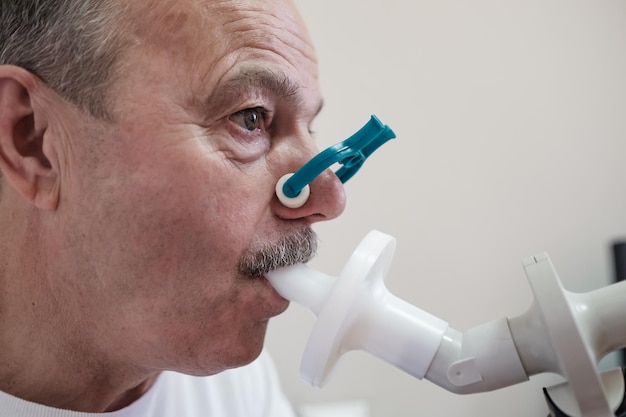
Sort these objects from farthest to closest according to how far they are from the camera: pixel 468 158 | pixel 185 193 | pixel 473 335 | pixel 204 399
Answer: pixel 468 158 < pixel 204 399 < pixel 185 193 < pixel 473 335

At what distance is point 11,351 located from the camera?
82 cm

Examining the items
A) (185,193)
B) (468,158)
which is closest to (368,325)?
(185,193)

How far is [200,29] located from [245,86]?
0.31 ft

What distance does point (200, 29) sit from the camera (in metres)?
0.74

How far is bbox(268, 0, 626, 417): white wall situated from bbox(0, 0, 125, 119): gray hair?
3.15 ft

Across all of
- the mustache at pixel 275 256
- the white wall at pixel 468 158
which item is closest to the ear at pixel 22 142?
the mustache at pixel 275 256

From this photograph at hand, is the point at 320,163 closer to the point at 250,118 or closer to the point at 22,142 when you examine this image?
the point at 250,118

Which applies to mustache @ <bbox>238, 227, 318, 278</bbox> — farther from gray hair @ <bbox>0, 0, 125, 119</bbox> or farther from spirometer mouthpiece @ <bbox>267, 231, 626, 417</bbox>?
gray hair @ <bbox>0, 0, 125, 119</bbox>

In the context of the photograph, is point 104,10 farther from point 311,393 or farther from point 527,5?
point 527,5

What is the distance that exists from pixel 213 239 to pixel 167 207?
71 mm

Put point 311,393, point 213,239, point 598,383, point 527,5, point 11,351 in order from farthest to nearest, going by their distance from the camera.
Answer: point 527,5 < point 311,393 < point 11,351 < point 213,239 < point 598,383

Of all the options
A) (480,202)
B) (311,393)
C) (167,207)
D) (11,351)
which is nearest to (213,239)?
(167,207)

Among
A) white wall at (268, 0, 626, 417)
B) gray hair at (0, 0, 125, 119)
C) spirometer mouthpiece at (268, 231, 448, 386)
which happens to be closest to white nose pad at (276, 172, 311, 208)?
spirometer mouthpiece at (268, 231, 448, 386)

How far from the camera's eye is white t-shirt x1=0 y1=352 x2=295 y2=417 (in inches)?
31.2
